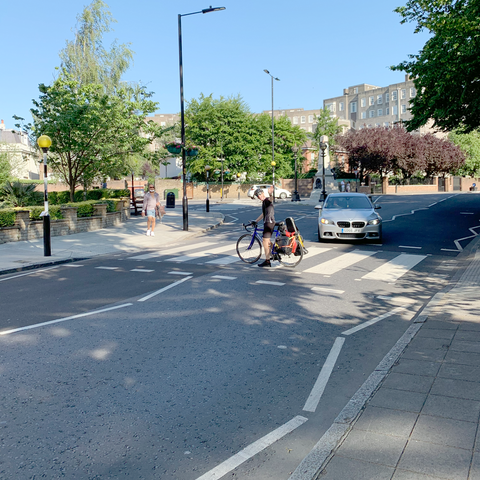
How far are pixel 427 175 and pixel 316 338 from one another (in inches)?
2672

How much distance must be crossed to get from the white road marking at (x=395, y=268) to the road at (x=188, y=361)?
0.12 metres

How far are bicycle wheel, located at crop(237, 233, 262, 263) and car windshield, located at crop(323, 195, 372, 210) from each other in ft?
16.4

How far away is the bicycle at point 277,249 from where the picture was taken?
11.6 m

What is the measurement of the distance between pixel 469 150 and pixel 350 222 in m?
67.4

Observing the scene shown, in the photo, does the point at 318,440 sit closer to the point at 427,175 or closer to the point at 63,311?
the point at 63,311

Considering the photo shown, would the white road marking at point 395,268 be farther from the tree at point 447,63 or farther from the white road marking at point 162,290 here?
the tree at point 447,63

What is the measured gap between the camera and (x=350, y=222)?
15391 millimetres

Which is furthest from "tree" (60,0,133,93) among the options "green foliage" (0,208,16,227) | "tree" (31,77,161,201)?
"green foliage" (0,208,16,227)

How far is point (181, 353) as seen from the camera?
5.71 metres

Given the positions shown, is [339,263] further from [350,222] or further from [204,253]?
[204,253]

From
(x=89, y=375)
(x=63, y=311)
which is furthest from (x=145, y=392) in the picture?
(x=63, y=311)

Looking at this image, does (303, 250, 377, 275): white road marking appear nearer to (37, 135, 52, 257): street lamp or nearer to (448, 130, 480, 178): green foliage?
(37, 135, 52, 257): street lamp

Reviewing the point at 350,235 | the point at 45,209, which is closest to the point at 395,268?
the point at 350,235

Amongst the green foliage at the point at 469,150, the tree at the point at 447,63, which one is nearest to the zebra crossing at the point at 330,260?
the tree at the point at 447,63
